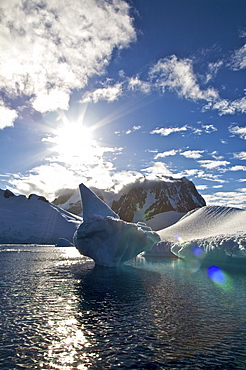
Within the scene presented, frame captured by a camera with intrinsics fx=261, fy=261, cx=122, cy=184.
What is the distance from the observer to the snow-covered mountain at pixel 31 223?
94.4m

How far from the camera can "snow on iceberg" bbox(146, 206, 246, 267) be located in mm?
28109

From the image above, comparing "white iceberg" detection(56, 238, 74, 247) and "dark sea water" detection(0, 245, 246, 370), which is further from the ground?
"white iceberg" detection(56, 238, 74, 247)

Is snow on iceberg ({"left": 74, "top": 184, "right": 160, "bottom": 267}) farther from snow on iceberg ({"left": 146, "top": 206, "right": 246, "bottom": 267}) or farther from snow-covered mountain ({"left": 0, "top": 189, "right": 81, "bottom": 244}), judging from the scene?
snow-covered mountain ({"left": 0, "top": 189, "right": 81, "bottom": 244})

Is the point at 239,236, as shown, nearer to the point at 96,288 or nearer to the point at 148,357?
the point at 96,288

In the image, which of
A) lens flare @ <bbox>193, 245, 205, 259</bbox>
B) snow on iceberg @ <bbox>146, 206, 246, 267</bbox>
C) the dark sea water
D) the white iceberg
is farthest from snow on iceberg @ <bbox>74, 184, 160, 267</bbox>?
the white iceberg

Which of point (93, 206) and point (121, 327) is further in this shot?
point (93, 206)

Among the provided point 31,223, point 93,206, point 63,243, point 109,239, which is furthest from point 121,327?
point 31,223

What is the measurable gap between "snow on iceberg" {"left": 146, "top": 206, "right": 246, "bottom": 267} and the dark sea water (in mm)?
10257

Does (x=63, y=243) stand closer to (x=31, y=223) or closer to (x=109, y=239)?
(x=31, y=223)

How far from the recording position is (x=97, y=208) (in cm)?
3709

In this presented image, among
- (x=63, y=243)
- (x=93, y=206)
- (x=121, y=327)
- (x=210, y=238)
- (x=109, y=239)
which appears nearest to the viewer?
(x=121, y=327)

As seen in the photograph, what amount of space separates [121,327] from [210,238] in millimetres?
23533

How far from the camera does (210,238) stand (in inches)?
1241

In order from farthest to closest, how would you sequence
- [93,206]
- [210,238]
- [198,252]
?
[93,206] → [198,252] → [210,238]
